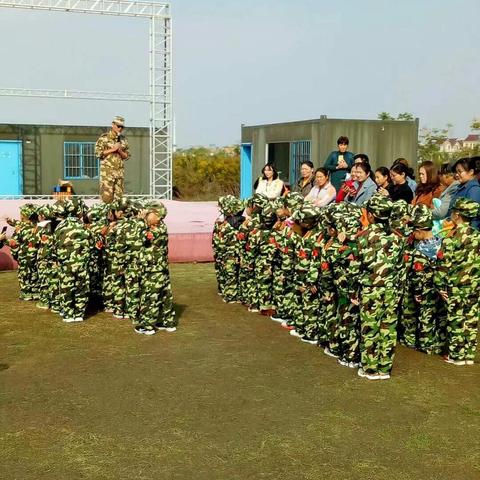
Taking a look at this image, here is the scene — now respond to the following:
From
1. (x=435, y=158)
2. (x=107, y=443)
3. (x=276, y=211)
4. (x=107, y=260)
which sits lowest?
(x=107, y=443)

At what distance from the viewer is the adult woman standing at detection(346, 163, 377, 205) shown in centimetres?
804

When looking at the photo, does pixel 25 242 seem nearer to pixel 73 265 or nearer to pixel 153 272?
pixel 73 265

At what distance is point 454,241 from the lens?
6.11m

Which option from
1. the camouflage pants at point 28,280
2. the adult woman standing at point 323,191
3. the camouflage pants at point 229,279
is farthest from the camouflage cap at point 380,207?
the camouflage pants at point 28,280

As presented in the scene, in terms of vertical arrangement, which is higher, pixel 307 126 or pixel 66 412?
pixel 307 126

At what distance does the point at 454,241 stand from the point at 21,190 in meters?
20.5

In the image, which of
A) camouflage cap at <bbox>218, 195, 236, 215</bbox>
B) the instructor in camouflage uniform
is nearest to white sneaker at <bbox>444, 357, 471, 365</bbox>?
camouflage cap at <bbox>218, 195, 236, 215</bbox>

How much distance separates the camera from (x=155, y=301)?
7.13 m

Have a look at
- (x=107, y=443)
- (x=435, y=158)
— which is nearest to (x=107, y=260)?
(x=107, y=443)

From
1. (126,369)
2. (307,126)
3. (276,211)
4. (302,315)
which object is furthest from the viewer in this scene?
(307,126)

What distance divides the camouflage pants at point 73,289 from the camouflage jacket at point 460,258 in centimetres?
394

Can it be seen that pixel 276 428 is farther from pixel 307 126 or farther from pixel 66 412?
pixel 307 126

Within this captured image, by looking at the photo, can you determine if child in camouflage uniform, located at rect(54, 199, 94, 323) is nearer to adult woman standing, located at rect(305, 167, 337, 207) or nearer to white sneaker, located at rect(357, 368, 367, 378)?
adult woman standing, located at rect(305, 167, 337, 207)

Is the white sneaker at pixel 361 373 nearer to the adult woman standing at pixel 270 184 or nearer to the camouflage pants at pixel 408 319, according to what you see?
the camouflage pants at pixel 408 319
